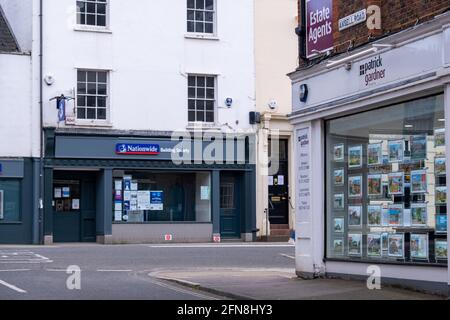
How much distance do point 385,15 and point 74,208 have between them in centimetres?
1838

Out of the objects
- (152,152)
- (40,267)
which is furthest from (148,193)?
(40,267)

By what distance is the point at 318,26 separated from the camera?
14.9 metres

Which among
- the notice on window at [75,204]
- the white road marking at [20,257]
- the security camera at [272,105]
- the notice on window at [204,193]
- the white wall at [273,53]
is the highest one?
the white wall at [273,53]

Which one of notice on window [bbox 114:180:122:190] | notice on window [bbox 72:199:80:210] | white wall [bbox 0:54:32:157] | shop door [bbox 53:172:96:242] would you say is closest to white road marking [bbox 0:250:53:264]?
white wall [bbox 0:54:32:157]

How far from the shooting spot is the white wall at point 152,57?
2794cm

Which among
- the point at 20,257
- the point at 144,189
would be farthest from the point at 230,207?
the point at 20,257

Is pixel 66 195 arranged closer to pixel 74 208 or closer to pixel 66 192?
pixel 66 192

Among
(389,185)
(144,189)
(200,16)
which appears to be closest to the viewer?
(389,185)

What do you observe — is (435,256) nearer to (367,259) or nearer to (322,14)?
(367,259)

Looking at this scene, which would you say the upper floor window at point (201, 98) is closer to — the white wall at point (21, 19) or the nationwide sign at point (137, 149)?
the nationwide sign at point (137, 149)

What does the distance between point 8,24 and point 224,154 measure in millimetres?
9316

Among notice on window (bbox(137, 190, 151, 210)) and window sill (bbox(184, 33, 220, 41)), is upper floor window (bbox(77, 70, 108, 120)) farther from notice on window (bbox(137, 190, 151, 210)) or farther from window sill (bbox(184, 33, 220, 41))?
window sill (bbox(184, 33, 220, 41))

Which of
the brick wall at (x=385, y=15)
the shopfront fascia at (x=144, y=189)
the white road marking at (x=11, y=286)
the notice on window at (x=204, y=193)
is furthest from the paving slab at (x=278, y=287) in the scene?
the notice on window at (x=204, y=193)

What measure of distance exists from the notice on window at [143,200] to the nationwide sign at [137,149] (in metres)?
1.54
